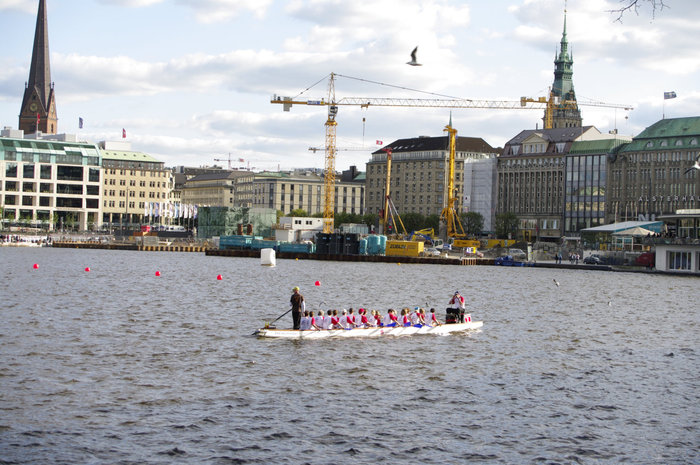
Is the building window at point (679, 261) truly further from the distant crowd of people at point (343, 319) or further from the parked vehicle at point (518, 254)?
the distant crowd of people at point (343, 319)

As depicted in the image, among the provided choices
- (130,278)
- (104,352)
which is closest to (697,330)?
(104,352)

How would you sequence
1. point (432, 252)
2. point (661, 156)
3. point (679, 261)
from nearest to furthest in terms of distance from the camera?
point (679, 261), point (432, 252), point (661, 156)

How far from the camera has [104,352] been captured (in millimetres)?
43438

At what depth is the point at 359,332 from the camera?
163ft

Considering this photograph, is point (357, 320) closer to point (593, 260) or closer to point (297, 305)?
point (297, 305)

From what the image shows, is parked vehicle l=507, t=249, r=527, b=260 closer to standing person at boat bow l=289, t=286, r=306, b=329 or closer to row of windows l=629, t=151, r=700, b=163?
row of windows l=629, t=151, r=700, b=163

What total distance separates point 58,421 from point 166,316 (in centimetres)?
3014

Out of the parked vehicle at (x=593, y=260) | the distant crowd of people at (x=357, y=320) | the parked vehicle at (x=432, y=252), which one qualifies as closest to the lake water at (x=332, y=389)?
the distant crowd of people at (x=357, y=320)

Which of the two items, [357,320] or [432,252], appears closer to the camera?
[357,320]

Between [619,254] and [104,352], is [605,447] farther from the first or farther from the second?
[619,254]

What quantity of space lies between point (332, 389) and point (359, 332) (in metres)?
13.3

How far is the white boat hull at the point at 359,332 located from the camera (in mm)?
48031

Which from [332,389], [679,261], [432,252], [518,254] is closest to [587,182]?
[518,254]

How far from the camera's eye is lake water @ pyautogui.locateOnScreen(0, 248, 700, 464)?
92.5 ft
